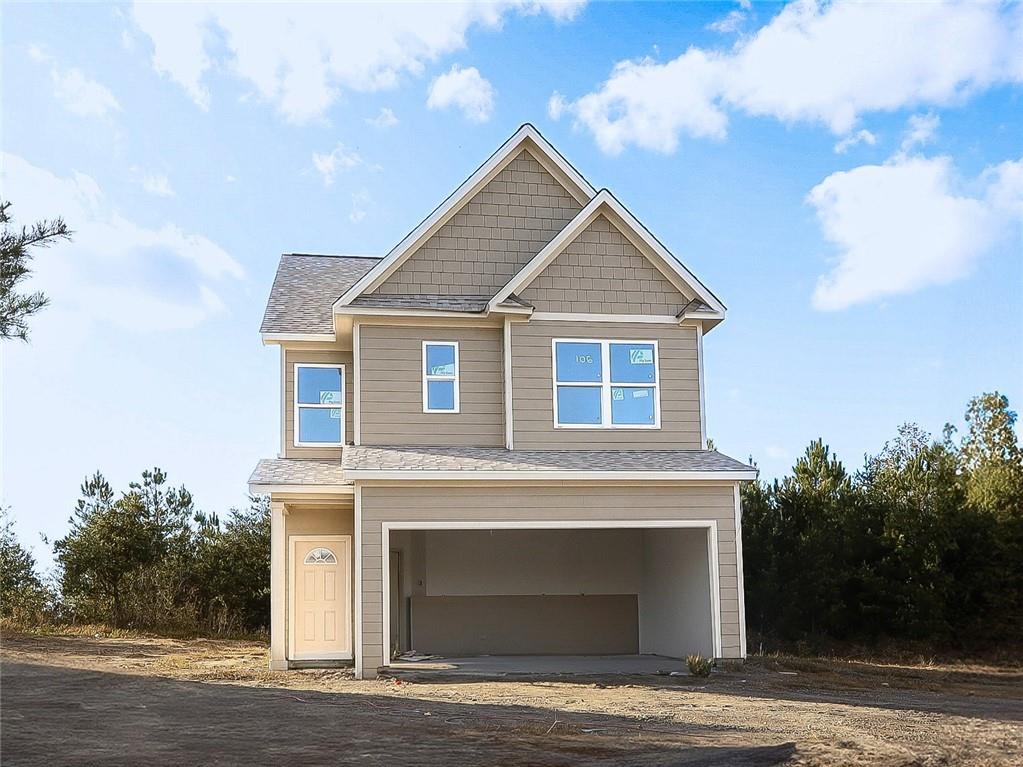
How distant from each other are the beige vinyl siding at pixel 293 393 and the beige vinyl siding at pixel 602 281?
4090 millimetres

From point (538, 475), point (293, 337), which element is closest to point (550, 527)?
point (538, 475)

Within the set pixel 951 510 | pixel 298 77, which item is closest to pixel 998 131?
pixel 951 510

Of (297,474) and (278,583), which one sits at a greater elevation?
(297,474)

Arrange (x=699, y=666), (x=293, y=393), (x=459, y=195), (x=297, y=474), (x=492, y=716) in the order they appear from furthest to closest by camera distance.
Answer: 1. (x=293, y=393)
2. (x=459, y=195)
3. (x=297, y=474)
4. (x=699, y=666)
5. (x=492, y=716)

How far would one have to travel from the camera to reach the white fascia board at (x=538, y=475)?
17781 mm

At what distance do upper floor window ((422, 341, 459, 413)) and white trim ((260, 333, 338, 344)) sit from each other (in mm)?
2076

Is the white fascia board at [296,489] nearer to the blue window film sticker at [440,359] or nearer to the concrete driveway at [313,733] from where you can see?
the blue window film sticker at [440,359]

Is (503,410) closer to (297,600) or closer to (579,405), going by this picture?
(579,405)

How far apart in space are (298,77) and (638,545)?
11827 millimetres

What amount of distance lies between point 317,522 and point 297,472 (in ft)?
3.75

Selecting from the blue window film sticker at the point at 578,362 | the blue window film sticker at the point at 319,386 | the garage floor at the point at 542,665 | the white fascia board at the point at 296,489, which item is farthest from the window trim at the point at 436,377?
the garage floor at the point at 542,665

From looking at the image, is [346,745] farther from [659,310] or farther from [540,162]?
[540,162]

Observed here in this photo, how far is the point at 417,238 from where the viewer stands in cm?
2052

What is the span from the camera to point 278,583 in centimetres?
1967
